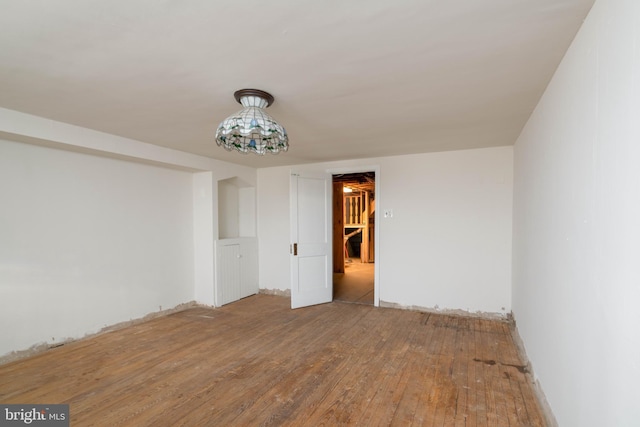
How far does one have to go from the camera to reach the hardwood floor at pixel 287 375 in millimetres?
1955

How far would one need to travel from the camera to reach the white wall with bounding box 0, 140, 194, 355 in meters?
2.70

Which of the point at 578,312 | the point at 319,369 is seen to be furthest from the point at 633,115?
the point at 319,369

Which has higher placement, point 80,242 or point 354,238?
point 80,242

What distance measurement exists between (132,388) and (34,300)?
1.51 m

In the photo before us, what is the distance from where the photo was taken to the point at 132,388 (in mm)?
2266

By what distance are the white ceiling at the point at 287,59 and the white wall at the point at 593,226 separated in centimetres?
26

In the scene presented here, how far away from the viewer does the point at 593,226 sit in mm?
1279

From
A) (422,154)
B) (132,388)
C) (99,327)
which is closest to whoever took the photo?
(132,388)

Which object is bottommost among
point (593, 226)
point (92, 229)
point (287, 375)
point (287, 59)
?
point (287, 375)

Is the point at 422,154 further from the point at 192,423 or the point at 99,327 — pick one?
the point at 99,327

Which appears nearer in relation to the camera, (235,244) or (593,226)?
(593,226)

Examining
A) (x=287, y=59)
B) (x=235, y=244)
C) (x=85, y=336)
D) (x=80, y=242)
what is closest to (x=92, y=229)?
(x=80, y=242)

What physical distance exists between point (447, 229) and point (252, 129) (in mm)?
3133

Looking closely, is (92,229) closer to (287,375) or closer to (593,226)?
(287,375)
